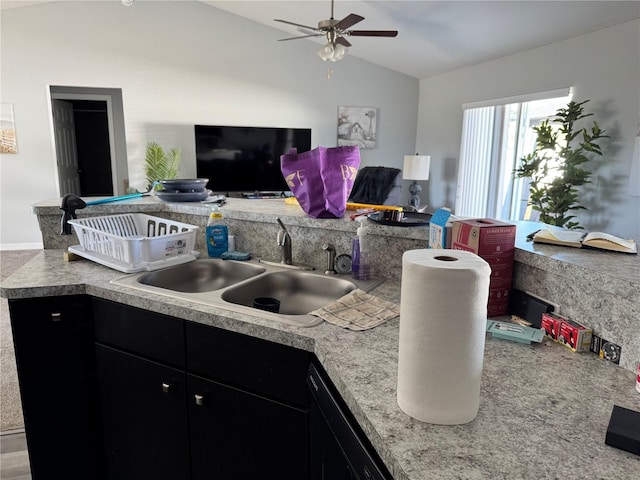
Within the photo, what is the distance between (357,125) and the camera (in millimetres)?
5957

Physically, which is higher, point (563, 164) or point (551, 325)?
point (563, 164)

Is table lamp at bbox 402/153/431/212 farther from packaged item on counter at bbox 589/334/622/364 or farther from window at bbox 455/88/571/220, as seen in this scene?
packaged item on counter at bbox 589/334/622/364

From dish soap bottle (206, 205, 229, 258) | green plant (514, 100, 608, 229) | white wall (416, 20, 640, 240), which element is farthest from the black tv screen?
dish soap bottle (206, 205, 229, 258)

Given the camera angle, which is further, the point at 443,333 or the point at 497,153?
the point at 497,153

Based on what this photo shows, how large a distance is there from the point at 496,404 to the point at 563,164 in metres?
3.37

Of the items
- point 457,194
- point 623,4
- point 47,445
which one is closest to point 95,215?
point 47,445

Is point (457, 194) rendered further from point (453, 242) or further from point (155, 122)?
point (453, 242)

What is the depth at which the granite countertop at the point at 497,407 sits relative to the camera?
1.95 ft

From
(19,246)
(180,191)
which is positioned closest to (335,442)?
(180,191)

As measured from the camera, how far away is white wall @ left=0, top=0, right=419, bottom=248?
514 cm

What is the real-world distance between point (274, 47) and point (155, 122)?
182 centimetres

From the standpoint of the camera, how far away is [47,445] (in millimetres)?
1445

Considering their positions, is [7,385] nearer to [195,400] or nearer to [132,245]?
[132,245]

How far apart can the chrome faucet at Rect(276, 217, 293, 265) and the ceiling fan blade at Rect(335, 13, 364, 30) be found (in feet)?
7.55
